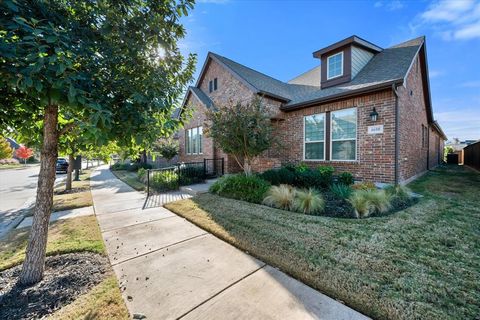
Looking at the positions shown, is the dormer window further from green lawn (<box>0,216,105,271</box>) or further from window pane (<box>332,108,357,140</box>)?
green lawn (<box>0,216,105,271</box>)

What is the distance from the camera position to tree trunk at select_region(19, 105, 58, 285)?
2.62 m

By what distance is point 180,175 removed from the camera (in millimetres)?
9742

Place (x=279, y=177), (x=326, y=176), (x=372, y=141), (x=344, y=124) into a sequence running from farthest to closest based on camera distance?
(x=344, y=124) → (x=279, y=177) → (x=326, y=176) → (x=372, y=141)

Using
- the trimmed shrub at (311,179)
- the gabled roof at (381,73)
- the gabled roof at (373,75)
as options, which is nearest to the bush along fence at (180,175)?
the gabled roof at (373,75)

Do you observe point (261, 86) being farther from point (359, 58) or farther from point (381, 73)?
point (381, 73)

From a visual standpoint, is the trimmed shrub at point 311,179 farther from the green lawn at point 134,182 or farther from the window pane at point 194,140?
the window pane at point 194,140

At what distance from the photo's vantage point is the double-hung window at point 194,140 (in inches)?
521

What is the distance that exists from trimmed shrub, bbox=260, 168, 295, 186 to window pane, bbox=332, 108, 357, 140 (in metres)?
2.66

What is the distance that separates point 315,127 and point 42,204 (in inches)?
358

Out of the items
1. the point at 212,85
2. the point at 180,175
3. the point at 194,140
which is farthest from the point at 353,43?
the point at 194,140

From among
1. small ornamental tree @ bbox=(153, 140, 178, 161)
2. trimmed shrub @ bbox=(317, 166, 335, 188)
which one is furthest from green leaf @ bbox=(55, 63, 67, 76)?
small ornamental tree @ bbox=(153, 140, 178, 161)

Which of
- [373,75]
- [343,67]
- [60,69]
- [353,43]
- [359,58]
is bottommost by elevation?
[60,69]

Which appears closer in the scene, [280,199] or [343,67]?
[280,199]

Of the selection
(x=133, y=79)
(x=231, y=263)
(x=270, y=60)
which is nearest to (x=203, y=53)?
(x=270, y=60)
